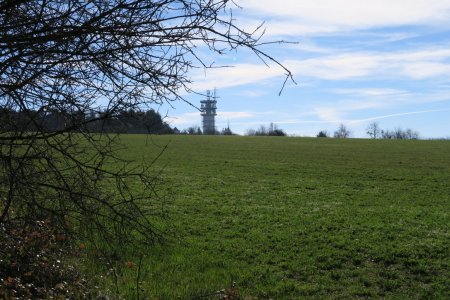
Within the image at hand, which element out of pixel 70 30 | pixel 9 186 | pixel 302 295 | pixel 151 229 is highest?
pixel 70 30

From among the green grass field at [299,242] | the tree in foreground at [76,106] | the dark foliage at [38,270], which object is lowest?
the green grass field at [299,242]

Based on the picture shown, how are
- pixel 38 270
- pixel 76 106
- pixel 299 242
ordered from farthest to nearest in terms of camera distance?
pixel 299 242 < pixel 38 270 < pixel 76 106

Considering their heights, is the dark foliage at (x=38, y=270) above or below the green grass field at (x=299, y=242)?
above

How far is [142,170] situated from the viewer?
4016 millimetres

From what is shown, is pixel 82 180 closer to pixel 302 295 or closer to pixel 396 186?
pixel 302 295

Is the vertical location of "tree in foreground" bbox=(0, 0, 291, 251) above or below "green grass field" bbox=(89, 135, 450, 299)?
above

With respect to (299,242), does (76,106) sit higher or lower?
higher

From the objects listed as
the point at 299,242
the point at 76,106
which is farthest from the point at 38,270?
the point at 299,242

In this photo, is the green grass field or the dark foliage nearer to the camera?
the dark foliage

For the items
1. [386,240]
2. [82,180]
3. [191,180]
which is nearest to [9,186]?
[82,180]

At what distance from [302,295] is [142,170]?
4.21 metres

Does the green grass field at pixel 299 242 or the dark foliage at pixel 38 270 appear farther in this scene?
the green grass field at pixel 299 242

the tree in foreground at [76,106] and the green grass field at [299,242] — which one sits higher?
the tree in foreground at [76,106]

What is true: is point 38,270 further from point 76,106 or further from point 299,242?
point 299,242
